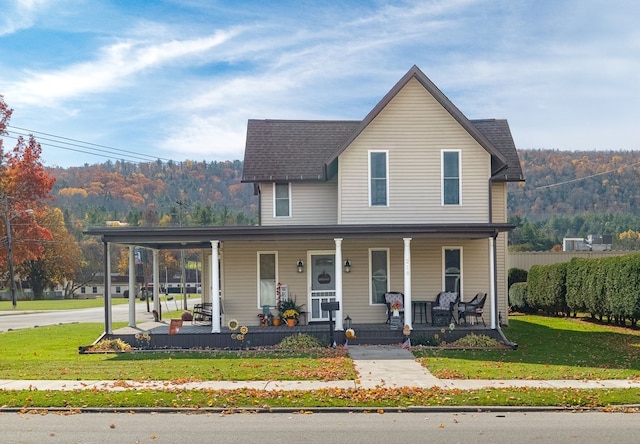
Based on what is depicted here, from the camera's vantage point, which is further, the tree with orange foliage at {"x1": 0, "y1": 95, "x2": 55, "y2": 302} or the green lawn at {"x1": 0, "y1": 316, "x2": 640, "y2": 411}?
the tree with orange foliage at {"x1": 0, "y1": 95, "x2": 55, "y2": 302}

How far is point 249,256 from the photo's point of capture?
22.8 m

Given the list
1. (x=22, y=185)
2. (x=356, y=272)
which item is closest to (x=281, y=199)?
(x=356, y=272)

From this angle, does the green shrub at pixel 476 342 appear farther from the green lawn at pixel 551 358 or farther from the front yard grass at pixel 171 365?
the front yard grass at pixel 171 365

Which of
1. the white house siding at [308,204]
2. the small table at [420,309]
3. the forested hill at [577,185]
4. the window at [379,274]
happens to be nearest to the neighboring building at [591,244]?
the small table at [420,309]

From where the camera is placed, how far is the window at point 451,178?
2227 centimetres

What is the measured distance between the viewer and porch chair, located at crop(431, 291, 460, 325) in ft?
69.0

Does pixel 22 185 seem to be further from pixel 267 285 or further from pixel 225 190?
pixel 225 190

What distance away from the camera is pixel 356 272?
22.6 m

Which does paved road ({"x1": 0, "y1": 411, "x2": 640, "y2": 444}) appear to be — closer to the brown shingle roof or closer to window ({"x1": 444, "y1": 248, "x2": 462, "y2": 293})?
window ({"x1": 444, "y1": 248, "x2": 462, "y2": 293})

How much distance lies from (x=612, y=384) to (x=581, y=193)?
90.3 metres

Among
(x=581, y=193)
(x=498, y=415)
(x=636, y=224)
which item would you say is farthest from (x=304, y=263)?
(x=581, y=193)

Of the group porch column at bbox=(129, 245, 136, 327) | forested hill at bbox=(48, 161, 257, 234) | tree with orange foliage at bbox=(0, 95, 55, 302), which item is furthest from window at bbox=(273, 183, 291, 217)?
forested hill at bbox=(48, 161, 257, 234)

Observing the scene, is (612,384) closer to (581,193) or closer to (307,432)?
(307,432)

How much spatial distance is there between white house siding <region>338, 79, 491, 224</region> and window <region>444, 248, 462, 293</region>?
1.22 m
